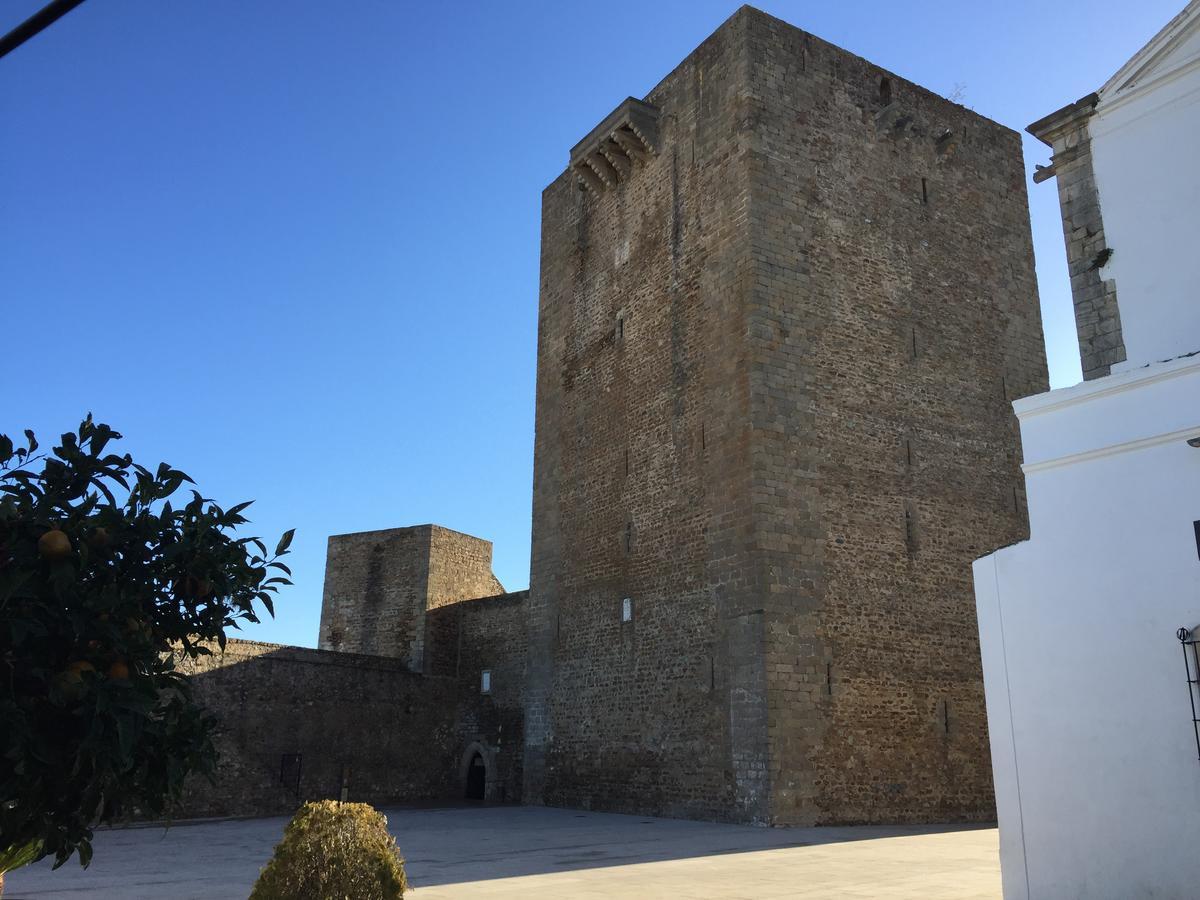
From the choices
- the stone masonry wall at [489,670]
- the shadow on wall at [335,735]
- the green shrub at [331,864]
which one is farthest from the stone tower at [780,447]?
the green shrub at [331,864]

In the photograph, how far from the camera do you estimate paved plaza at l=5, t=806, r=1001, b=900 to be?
23.7 ft

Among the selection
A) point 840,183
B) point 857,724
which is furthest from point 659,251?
point 857,724

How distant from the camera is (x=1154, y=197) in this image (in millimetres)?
7578

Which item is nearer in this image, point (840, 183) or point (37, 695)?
point (37, 695)

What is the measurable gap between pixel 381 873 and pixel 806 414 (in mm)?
10300

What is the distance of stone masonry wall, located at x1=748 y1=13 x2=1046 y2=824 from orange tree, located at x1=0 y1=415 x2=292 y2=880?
995 cm

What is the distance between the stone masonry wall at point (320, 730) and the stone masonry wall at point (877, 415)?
910 centimetres

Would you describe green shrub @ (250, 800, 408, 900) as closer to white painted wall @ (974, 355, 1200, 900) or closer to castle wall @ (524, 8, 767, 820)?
white painted wall @ (974, 355, 1200, 900)

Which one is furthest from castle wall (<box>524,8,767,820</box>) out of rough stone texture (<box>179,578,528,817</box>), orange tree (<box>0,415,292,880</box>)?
orange tree (<box>0,415,292,880</box>)

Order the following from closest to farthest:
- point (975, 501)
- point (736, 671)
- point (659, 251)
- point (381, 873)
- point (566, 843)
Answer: point (381, 873), point (566, 843), point (736, 671), point (975, 501), point (659, 251)

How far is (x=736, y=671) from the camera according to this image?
13.0 meters

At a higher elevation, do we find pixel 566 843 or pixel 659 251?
pixel 659 251

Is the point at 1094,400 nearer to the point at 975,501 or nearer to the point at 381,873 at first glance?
the point at 381,873

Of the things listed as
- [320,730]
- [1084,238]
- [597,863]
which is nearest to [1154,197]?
[1084,238]
